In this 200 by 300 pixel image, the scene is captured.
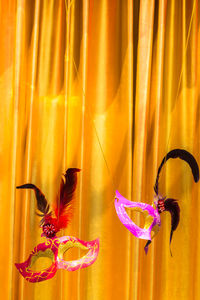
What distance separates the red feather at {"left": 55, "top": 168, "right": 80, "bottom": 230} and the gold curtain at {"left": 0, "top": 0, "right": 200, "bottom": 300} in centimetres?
7

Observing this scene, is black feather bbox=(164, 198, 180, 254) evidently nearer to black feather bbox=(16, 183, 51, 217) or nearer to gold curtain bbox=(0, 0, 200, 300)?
gold curtain bbox=(0, 0, 200, 300)

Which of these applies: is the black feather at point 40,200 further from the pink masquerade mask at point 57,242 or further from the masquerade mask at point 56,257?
the masquerade mask at point 56,257

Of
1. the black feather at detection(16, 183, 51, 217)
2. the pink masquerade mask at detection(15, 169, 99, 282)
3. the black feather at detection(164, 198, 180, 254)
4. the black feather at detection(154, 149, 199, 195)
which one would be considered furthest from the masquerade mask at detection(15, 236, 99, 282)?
the black feather at detection(154, 149, 199, 195)

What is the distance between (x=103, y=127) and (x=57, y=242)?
494 mm

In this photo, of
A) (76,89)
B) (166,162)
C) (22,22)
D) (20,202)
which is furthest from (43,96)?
(166,162)

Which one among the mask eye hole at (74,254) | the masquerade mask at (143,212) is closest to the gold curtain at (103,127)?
the mask eye hole at (74,254)

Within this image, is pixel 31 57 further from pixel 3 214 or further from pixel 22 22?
pixel 3 214

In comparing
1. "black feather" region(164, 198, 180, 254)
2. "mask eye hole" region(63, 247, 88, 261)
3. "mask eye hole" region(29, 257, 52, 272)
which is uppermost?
"black feather" region(164, 198, 180, 254)

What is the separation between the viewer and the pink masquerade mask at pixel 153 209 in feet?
4.00

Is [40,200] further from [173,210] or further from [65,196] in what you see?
[173,210]

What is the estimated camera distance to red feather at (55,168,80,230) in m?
1.34

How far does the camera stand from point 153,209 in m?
1.26

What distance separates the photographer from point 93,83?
1.46 meters

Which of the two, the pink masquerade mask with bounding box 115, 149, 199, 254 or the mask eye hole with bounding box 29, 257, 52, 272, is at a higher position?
the pink masquerade mask with bounding box 115, 149, 199, 254
